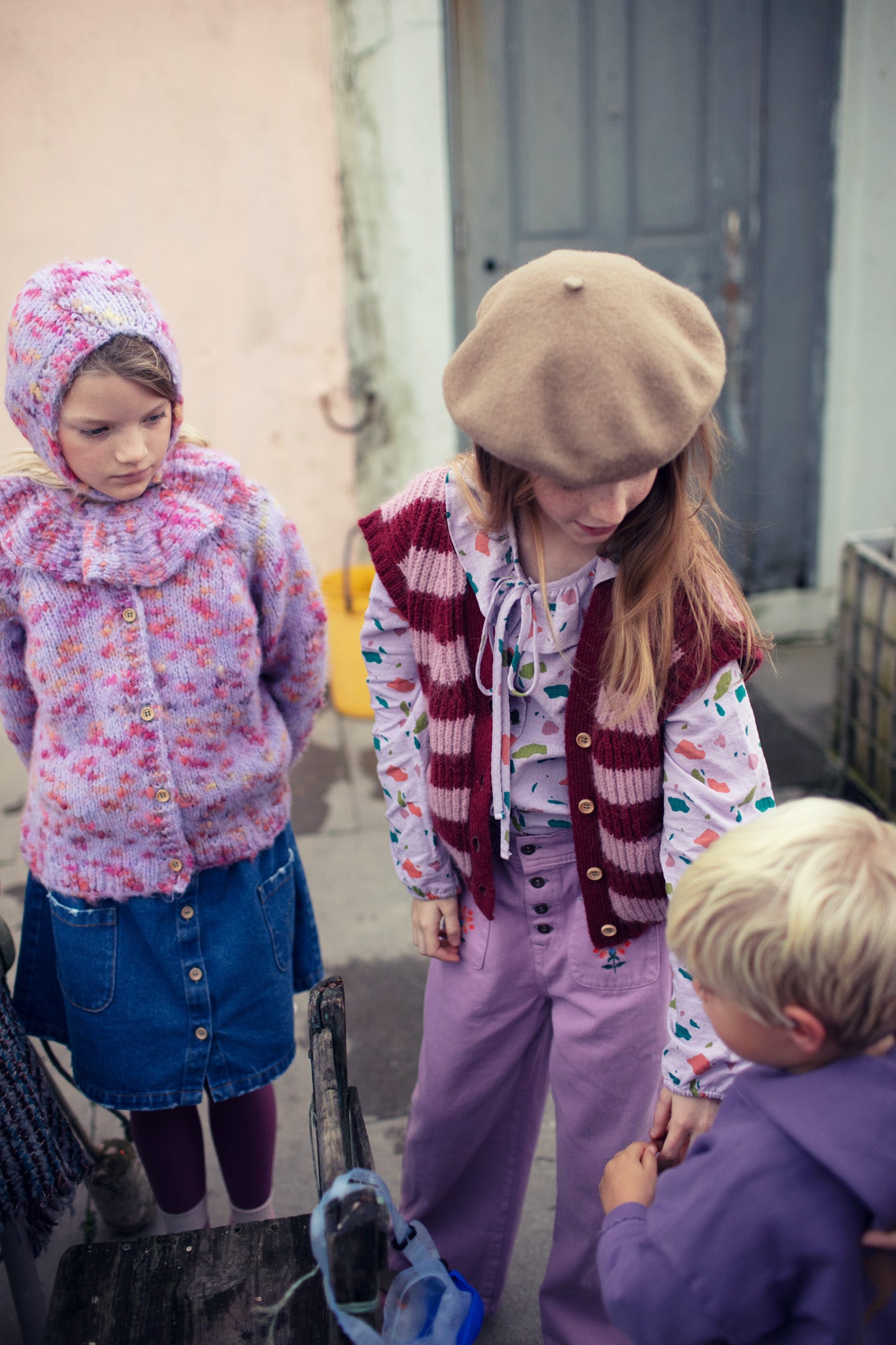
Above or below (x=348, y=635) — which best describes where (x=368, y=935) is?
below

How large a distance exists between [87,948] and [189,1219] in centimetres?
53

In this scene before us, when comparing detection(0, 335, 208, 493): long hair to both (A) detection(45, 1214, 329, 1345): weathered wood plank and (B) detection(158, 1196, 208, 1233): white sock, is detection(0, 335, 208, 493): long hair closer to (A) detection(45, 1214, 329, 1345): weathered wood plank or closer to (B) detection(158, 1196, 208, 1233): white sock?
(A) detection(45, 1214, 329, 1345): weathered wood plank

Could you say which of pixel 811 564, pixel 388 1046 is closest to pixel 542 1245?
pixel 388 1046

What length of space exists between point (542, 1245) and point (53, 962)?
1024 mm

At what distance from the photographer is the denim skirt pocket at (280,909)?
171cm

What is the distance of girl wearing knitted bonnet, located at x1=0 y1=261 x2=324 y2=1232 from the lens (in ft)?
4.80

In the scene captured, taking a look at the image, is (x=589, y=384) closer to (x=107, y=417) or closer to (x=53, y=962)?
(x=107, y=417)

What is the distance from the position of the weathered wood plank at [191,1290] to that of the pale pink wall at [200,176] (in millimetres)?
3235

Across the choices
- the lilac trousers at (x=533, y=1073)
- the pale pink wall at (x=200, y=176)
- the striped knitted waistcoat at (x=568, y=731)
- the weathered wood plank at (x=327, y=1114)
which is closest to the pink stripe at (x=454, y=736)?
the striped knitted waistcoat at (x=568, y=731)

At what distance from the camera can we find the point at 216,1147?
1820 mm

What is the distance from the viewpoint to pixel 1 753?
405 cm

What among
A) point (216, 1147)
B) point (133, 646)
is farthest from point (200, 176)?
point (216, 1147)

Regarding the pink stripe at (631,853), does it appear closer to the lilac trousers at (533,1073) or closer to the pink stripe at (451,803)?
the lilac trousers at (533,1073)

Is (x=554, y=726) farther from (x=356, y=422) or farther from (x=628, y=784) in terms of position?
(x=356, y=422)
